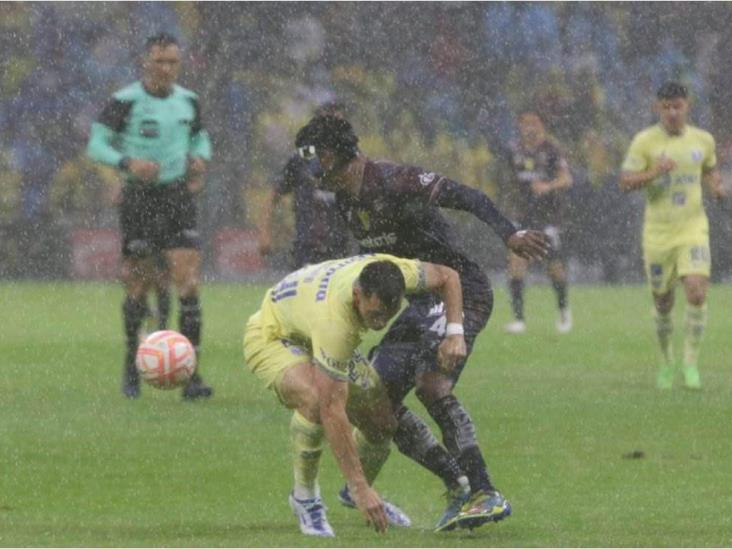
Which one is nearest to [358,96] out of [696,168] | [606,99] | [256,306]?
[606,99]

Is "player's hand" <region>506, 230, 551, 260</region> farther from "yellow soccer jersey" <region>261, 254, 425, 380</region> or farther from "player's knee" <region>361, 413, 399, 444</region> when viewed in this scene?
"player's knee" <region>361, 413, 399, 444</region>

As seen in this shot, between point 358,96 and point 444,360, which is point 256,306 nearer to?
point 358,96

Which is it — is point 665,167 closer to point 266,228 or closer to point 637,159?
point 637,159

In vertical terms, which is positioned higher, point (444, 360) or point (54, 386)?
point (444, 360)

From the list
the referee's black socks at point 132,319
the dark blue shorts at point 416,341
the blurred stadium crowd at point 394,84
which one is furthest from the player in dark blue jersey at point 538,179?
the dark blue shorts at point 416,341

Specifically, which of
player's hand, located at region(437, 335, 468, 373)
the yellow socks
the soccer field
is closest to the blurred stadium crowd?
the soccer field

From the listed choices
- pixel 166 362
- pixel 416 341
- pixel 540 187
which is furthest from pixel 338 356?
pixel 540 187

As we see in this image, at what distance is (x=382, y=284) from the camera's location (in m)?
8.38

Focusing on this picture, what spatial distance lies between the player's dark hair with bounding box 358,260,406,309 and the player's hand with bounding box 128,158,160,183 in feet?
19.9

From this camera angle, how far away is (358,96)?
106ft

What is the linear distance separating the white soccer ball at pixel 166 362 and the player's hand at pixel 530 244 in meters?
3.20

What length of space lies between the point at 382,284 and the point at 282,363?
1.03 m

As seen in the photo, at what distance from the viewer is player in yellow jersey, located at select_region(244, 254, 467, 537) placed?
8.45 meters

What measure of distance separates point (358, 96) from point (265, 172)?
1.81 metres
